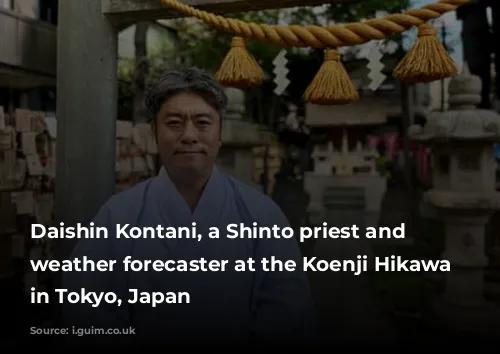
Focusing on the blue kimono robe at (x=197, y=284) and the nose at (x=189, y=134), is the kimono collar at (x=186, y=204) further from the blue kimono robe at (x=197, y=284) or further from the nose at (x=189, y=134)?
the nose at (x=189, y=134)

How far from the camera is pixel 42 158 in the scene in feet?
7.91

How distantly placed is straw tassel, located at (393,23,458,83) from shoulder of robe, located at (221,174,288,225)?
0.48 meters

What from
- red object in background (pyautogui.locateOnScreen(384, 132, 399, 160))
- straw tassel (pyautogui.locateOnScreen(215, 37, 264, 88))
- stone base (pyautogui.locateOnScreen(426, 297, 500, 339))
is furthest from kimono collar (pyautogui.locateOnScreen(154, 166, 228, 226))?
red object in background (pyautogui.locateOnScreen(384, 132, 399, 160))

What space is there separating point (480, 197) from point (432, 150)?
0.37 meters

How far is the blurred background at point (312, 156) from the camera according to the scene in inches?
84.1

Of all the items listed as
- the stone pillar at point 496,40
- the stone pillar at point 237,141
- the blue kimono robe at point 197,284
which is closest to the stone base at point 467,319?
the stone pillar at point 237,141

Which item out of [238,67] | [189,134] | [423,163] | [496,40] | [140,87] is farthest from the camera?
[423,163]

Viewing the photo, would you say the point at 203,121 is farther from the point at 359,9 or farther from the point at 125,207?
the point at 359,9

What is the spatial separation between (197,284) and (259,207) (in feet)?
0.77

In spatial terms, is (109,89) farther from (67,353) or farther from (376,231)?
(376,231)

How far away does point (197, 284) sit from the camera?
1.05 metres

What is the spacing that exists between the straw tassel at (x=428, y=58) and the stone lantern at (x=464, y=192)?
1062mm

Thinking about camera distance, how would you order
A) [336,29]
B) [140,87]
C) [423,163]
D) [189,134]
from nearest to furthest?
[189,134], [336,29], [140,87], [423,163]

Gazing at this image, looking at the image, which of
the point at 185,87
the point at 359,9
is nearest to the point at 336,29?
the point at 185,87
